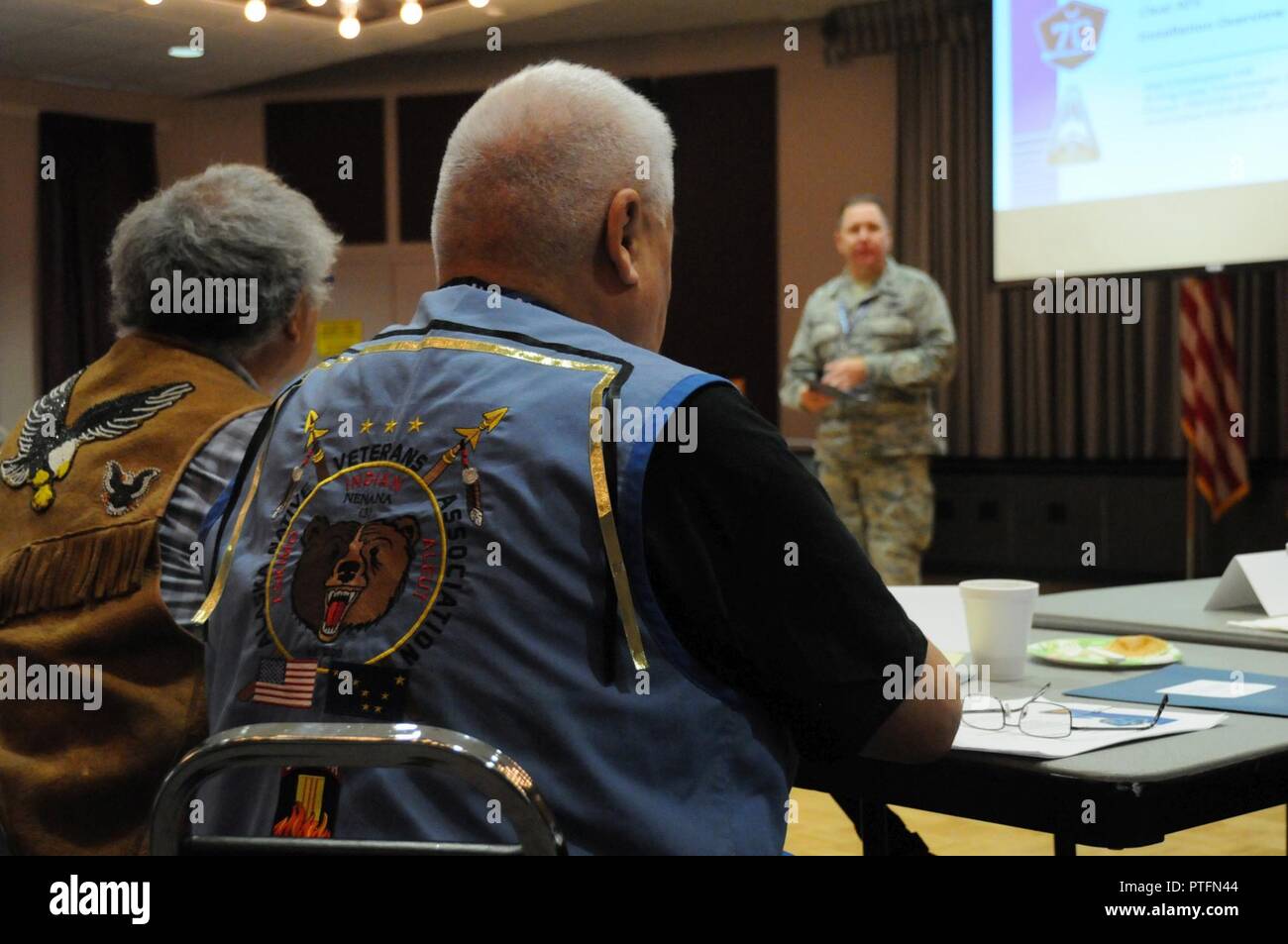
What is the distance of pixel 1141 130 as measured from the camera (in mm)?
2951

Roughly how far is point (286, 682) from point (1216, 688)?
0.93 metres

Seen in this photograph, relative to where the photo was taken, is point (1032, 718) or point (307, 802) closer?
point (307, 802)

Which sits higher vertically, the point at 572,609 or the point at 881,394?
Answer: the point at 881,394

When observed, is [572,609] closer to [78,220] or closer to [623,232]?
[623,232]

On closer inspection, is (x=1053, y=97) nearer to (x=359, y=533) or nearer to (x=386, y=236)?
(x=359, y=533)

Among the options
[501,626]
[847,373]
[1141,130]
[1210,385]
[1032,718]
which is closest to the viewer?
[501,626]

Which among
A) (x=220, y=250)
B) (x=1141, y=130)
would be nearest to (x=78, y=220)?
(x=1141, y=130)

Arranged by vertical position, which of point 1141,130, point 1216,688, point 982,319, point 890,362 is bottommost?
point 1216,688

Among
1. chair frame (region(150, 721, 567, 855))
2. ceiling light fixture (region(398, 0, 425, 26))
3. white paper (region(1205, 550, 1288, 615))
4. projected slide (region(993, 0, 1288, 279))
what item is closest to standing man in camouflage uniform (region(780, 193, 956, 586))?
projected slide (region(993, 0, 1288, 279))

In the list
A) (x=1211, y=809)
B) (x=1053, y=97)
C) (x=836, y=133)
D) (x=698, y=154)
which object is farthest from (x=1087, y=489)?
(x=1211, y=809)

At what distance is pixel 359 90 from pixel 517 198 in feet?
27.0

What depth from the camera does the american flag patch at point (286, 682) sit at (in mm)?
1012

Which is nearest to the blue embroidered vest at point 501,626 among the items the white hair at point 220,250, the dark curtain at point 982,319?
the white hair at point 220,250

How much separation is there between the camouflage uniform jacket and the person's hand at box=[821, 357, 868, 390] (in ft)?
0.09
